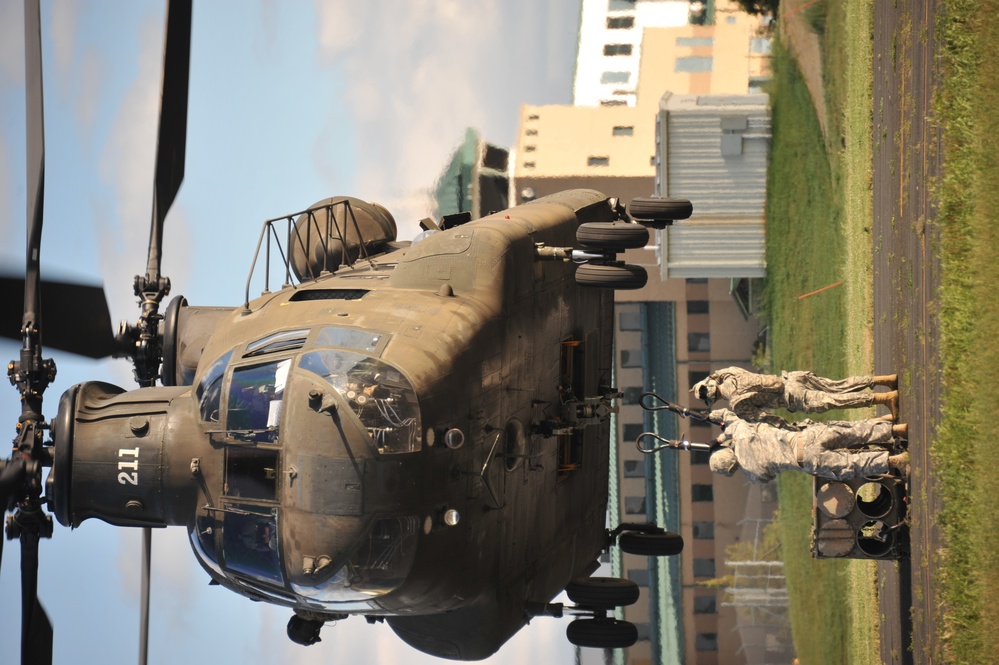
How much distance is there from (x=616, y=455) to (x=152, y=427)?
35642 millimetres

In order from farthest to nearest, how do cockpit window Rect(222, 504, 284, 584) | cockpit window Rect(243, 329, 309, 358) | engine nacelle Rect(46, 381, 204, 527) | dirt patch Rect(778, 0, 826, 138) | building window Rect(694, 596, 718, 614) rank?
1. building window Rect(694, 596, 718, 614)
2. dirt patch Rect(778, 0, 826, 138)
3. engine nacelle Rect(46, 381, 204, 527)
4. cockpit window Rect(243, 329, 309, 358)
5. cockpit window Rect(222, 504, 284, 584)

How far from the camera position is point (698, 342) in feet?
146

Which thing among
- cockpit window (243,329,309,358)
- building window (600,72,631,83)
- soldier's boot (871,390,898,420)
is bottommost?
soldier's boot (871,390,898,420)

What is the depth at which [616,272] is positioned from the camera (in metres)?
14.5

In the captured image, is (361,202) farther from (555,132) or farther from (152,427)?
(555,132)

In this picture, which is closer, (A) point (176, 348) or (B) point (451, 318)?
(B) point (451, 318)

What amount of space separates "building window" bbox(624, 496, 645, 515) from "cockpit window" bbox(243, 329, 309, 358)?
1489 inches

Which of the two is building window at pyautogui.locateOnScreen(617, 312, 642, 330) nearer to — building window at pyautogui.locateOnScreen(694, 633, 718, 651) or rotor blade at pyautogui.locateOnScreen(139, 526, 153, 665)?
A: building window at pyautogui.locateOnScreen(694, 633, 718, 651)

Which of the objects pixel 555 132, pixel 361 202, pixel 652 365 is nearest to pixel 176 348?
pixel 361 202

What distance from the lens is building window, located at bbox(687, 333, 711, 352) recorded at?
44.3 meters

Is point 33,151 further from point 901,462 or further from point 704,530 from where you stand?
point 704,530

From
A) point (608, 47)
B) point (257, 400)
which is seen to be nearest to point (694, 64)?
point (608, 47)

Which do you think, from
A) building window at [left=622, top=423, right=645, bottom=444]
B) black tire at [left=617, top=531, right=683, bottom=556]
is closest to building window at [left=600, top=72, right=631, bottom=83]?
building window at [left=622, top=423, right=645, bottom=444]

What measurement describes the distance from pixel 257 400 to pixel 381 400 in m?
1.55
